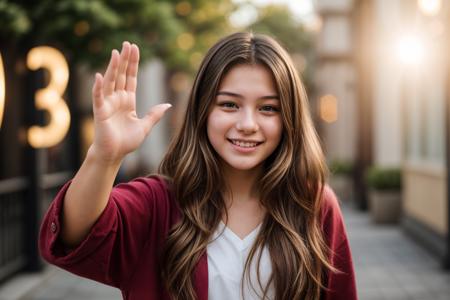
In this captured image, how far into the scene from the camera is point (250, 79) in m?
2.07

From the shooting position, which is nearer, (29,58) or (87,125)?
(29,58)

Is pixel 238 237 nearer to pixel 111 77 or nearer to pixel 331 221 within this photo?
pixel 331 221

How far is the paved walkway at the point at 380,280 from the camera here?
22.4ft

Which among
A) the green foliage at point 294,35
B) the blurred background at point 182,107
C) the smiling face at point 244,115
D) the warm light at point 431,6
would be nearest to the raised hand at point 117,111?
the smiling face at point 244,115

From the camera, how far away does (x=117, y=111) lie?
1836 millimetres

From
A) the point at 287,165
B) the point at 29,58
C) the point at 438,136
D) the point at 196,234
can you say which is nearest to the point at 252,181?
the point at 287,165

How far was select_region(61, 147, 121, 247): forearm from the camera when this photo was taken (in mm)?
1759

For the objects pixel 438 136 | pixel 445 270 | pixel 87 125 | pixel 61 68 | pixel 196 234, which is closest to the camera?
pixel 196 234

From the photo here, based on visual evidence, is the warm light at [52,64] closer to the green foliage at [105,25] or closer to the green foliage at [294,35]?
the green foliage at [105,25]

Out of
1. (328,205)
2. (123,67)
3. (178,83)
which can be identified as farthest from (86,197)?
(178,83)

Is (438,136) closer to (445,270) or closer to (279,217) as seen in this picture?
(445,270)

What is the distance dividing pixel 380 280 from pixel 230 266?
5.88m

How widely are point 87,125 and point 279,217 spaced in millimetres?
12641

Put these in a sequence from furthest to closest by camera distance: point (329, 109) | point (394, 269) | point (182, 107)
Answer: point (329, 109), point (394, 269), point (182, 107)
